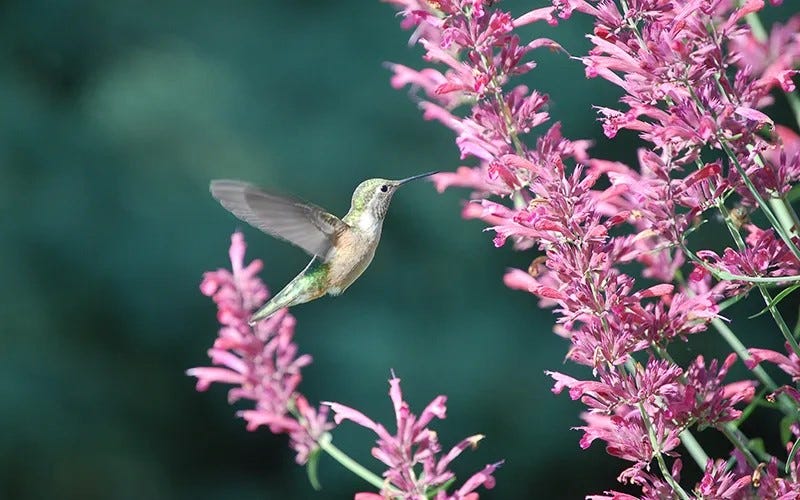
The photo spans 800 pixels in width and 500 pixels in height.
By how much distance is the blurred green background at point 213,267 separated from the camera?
5.28 m

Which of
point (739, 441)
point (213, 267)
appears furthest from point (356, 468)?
point (213, 267)

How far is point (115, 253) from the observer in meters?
5.43

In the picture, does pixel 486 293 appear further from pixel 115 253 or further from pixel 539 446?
pixel 115 253

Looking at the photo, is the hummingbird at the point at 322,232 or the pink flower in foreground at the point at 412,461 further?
the hummingbird at the point at 322,232

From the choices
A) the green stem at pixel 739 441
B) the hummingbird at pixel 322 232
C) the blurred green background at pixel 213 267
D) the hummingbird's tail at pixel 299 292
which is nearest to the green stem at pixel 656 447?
the green stem at pixel 739 441

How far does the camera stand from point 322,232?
93.4 inches

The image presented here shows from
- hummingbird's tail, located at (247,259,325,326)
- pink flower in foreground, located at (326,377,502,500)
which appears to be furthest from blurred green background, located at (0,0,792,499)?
pink flower in foreground, located at (326,377,502,500)

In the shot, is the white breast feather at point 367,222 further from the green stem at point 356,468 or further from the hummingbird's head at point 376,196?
the green stem at point 356,468

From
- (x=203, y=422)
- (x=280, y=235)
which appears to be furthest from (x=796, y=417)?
(x=203, y=422)

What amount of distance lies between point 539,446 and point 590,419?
137 inches

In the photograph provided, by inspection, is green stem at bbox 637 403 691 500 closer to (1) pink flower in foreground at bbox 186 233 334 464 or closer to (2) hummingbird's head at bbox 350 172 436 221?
(1) pink flower in foreground at bbox 186 233 334 464

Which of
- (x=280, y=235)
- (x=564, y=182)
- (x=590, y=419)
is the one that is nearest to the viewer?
(x=564, y=182)

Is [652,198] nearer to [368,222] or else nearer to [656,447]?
[656,447]

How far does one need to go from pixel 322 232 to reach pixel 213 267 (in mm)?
3057
